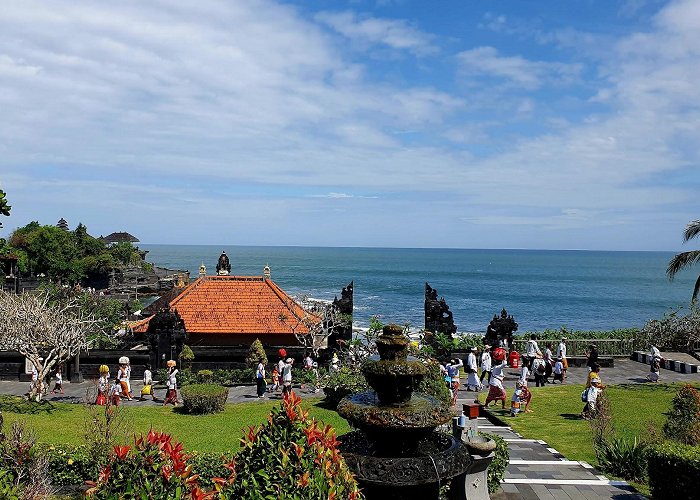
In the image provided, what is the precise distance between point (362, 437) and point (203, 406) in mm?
11284

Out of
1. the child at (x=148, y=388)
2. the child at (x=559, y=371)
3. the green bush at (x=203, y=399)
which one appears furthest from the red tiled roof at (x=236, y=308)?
the child at (x=559, y=371)

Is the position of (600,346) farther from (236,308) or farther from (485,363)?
(236,308)

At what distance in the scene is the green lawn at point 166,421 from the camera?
13.8 metres

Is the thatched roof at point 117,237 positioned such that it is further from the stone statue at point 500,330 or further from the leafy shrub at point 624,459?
the leafy shrub at point 624,459

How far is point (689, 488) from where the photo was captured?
31.3 feet

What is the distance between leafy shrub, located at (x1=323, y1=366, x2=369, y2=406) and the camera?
16656 mm

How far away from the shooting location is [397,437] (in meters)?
7.05

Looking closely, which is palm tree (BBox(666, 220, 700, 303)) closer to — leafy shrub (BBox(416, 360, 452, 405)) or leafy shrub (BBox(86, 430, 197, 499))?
leafy shrub (BBox(416, 360, 452, 405))

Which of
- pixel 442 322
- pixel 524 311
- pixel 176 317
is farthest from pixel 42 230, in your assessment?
pixel 524 311

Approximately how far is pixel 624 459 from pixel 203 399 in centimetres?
1198

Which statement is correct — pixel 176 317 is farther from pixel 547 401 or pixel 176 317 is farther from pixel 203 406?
pixel 547 401

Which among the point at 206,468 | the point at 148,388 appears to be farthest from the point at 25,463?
the point at 148,388

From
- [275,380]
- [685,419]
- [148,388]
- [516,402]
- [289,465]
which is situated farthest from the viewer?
[275,380]

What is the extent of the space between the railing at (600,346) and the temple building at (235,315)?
12.5 meters
